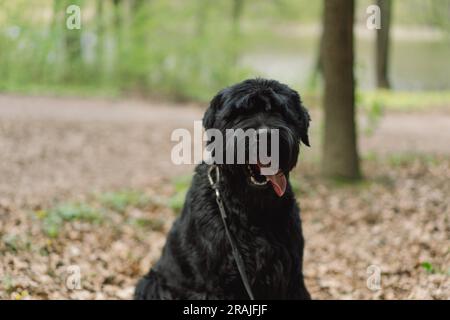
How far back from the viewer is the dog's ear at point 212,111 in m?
3.97

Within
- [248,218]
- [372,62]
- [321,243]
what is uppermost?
[372,62]

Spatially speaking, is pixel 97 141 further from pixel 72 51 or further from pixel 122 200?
pixel 72 51

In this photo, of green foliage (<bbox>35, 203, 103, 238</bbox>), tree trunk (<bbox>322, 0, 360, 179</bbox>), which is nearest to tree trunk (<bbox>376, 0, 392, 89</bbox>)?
tree trunk (<bbox>322, 0, 360, 179</bbox>)

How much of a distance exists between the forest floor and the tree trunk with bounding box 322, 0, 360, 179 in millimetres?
385

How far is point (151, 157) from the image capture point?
38.5 feet

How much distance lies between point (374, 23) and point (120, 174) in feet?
16.8

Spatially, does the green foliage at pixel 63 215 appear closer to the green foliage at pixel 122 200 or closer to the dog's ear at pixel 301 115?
the green foliage at pixel 122 200

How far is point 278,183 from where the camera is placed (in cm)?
381

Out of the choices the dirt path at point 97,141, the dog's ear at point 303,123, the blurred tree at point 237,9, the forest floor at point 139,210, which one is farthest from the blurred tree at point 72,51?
the dog's ear at point 303,123

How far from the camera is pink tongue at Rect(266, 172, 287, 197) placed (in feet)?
12.4

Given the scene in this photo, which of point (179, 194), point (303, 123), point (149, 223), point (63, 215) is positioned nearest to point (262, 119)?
point (303, 123)

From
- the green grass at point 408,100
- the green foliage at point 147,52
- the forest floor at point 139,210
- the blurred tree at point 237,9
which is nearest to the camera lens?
the forest floor at point 139,210

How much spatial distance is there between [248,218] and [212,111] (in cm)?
79

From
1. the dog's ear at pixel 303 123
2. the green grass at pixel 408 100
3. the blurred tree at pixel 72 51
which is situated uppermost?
the blurred tree at pixel 72 51
